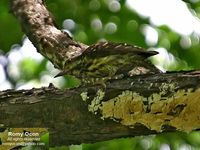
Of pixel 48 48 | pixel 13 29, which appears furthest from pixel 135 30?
pixel 48 48

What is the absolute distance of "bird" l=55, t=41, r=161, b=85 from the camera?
10.8ft

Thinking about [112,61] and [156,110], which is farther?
[112,61]

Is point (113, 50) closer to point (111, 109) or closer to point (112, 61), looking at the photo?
point (112, 61)

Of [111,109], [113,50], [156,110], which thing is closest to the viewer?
[156,110]

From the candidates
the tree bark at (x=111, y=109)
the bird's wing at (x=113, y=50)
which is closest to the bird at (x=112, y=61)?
the bird's wing at (x=113, y=50)

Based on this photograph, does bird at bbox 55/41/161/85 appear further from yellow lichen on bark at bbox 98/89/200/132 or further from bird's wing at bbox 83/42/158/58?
yellow lichen on bark at bbox 98/89/200/132

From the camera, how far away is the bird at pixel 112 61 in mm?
3285

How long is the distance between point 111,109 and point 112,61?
541 millimetres

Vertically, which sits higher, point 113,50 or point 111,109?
point 113,50

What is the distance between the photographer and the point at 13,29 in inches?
195

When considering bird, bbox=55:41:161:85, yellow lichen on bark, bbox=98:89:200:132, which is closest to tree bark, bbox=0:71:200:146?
yellow lichen on bark, bbox=98:89:200:132

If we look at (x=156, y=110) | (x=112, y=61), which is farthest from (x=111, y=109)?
(x=112, y=61)

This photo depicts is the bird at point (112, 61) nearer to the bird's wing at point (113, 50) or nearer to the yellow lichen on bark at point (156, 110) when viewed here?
the bird's wing at point (113, 50)

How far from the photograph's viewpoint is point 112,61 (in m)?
3.30
